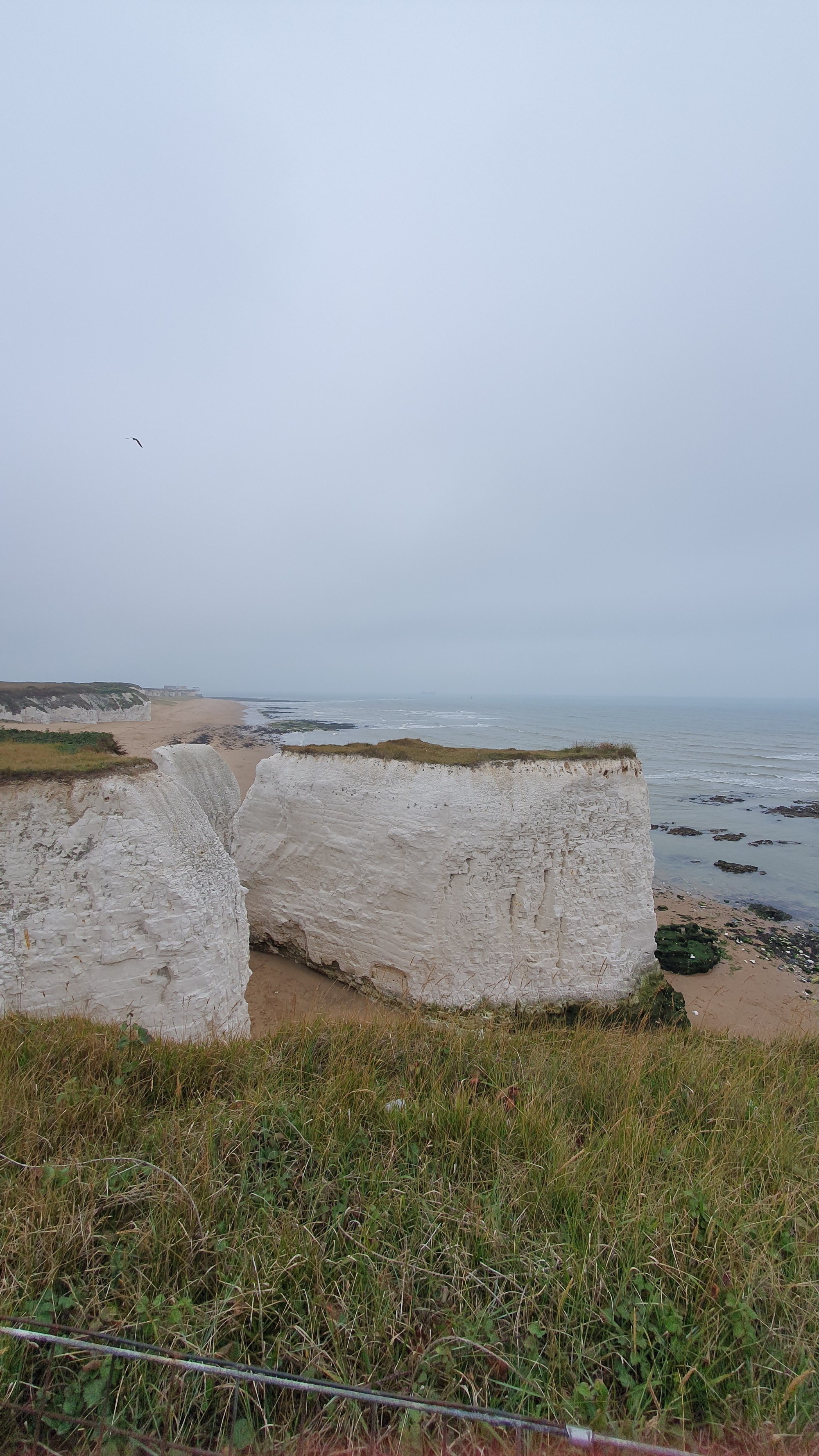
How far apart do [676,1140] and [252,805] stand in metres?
8.96

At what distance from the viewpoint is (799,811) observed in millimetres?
28672

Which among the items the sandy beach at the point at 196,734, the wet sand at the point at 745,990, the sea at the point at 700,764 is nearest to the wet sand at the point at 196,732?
the sandy beach at the point at 196,734

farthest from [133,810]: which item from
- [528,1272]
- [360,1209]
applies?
[528,1272]

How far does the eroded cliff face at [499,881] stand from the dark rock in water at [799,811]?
24.9 metres

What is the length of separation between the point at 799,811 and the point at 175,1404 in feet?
115

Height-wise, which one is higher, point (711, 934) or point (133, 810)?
point (133, 810)

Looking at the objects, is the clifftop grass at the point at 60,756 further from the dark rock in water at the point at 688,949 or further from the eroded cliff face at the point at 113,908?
the dark rock in water at the point at 688,949

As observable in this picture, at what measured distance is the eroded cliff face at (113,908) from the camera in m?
5.56

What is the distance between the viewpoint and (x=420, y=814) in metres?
8.80

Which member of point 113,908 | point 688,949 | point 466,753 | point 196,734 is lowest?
point 688,949

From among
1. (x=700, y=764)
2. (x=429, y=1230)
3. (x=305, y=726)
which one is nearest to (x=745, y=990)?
(x=429, y=1230)

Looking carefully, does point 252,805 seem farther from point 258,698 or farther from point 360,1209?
point 258,698

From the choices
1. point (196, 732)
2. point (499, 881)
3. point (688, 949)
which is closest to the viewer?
point (499, 881)

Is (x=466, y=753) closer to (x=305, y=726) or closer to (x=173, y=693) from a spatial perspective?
(x=305, y=726)
